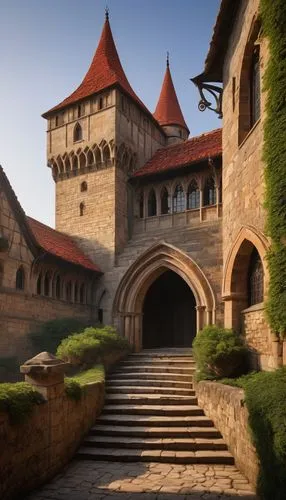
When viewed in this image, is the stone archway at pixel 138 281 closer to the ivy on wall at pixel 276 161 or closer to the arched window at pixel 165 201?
the arched window at pixel 165 201

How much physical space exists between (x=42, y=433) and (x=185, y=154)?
1311 centimetres

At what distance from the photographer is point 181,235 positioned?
633 inches

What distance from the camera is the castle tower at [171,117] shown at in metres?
23.4

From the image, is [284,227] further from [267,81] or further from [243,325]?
[243,325]

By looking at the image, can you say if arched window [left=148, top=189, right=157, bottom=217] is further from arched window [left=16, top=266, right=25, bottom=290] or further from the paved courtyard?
the paved courtyard

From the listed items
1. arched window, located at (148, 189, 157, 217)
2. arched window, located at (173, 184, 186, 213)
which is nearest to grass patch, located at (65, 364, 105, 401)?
arched window, located at (173, 184, 186, 213)

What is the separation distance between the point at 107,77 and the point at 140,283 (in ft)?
29.8

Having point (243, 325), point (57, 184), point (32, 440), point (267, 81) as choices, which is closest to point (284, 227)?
point (267, 81)

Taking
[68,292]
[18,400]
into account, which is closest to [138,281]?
[68,292]

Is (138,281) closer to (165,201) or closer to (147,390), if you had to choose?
(165,201)

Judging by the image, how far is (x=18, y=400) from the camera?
6.12m

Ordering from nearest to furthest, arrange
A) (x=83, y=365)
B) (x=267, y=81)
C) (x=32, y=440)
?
(x=32, y=440) → (x=267, y=81) → (x=83, y=365)

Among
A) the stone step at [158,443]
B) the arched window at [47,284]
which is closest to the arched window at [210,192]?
the arched window at [47,284]

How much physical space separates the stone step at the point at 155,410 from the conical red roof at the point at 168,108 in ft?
56.1
